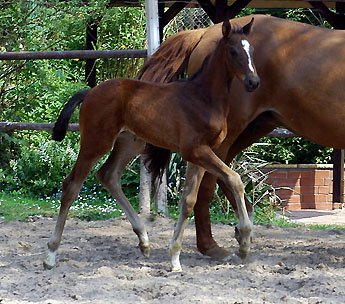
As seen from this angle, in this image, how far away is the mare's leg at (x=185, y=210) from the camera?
181 inches

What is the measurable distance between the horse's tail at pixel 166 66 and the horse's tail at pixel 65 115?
0.71m

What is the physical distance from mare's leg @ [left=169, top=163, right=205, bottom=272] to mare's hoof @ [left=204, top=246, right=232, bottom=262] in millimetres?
435

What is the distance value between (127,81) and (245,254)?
1390 mm

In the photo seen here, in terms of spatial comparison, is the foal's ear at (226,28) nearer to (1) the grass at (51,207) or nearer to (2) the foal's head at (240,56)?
(2) the foal's head at (240,56)

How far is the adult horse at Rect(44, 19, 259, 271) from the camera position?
440 cm

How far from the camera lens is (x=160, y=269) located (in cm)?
464

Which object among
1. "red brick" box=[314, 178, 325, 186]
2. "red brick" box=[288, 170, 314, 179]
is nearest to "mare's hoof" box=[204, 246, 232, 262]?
"red brick" box=[288, 170, 314, 179]

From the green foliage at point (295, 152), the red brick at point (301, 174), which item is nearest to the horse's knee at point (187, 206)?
the red brick at point (301, 174)

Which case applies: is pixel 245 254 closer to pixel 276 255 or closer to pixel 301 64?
pixel 276 255

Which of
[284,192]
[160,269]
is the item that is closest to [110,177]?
[160,269]

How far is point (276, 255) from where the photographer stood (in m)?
5.12

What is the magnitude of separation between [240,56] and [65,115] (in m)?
1.26

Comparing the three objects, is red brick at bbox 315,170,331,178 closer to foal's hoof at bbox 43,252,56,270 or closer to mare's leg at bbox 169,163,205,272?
mare's leg at bbox 169,163,205,272

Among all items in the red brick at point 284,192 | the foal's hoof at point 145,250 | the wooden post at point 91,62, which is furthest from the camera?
the wooden post at point 91,62
